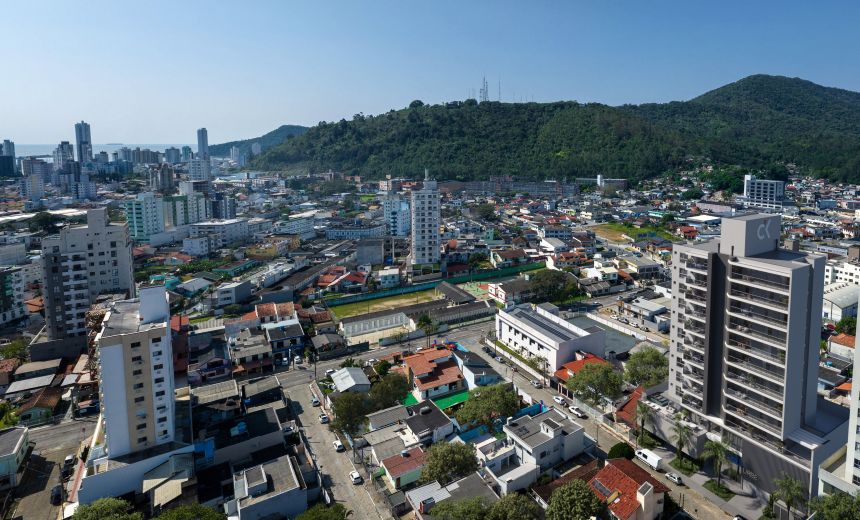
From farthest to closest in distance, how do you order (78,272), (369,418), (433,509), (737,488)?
(78,272), (369,418), (737,488), (433,509)

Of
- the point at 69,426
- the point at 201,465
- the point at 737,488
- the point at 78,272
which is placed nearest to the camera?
the point at 737,488

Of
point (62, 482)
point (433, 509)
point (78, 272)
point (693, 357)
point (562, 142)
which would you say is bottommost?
point (62, 482)

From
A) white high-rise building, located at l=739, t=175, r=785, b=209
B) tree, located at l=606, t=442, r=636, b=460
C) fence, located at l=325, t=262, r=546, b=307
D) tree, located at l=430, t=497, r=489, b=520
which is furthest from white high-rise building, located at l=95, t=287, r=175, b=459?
white high-rise building, located at l=739, t=175, r=785, b=209

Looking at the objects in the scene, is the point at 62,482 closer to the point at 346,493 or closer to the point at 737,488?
the point at 346,493

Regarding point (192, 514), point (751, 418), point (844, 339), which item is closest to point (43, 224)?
point (192, 514)

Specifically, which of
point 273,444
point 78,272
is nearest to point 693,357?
point 273,444

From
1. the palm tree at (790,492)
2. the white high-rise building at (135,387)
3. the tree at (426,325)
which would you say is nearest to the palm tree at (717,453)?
the palm tree at (790,492)

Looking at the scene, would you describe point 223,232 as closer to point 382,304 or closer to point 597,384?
point 382,304
